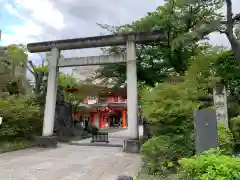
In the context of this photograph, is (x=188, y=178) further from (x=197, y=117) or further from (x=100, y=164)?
(x=100, y=164)

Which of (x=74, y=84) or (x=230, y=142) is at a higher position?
(x=74, y=84)

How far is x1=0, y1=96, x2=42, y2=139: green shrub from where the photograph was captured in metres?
12.4

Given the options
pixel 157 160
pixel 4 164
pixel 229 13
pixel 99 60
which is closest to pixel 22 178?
pixel 4 164

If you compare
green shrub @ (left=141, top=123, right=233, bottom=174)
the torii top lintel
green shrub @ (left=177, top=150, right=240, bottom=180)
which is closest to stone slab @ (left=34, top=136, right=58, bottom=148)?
the torii top lintel

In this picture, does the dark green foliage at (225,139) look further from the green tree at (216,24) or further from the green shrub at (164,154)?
the green tree at (216,24)

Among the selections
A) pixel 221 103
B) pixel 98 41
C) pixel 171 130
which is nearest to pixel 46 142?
pixel 98 41

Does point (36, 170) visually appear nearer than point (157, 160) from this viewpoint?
No

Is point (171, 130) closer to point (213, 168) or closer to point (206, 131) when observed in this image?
point (206, 131)

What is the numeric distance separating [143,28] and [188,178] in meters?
10.4

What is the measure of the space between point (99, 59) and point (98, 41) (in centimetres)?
108

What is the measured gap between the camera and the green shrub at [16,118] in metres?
12.4

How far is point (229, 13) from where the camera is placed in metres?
8.48

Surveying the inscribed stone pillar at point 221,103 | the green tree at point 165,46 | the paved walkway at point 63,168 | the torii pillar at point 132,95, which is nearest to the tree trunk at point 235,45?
the inscribed stone pillar at point 221,103

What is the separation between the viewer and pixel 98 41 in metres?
13.4
